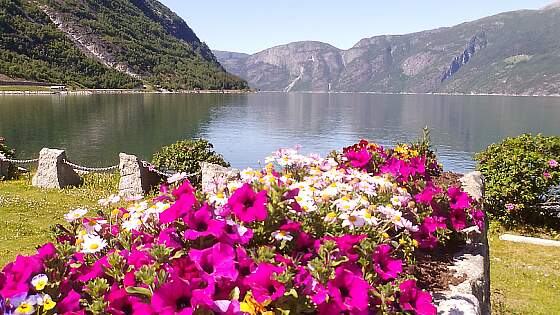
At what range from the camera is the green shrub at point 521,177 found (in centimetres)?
1389

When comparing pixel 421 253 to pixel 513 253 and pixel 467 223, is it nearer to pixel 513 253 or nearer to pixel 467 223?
pixel 467 223

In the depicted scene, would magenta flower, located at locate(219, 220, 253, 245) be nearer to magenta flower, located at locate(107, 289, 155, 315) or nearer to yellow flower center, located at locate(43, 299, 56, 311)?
magenta flower, located at locate(107, 289, 155, 315)

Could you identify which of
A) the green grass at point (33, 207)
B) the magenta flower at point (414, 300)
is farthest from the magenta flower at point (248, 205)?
the green grass at point (33, 207)

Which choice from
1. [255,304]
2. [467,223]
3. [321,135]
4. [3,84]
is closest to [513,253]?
[467,223]

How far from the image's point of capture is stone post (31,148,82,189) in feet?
54.3

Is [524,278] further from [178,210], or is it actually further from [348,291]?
[178,210]

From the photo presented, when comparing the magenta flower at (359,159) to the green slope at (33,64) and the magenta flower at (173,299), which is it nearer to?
the magenta flower at (173,299)

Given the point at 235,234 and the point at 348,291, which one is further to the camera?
the point at 235,234

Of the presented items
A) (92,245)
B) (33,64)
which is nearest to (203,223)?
(92,245)

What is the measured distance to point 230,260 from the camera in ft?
7.72

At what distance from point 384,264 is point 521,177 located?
12.8 m

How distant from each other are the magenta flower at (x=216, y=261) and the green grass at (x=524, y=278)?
23.2ft

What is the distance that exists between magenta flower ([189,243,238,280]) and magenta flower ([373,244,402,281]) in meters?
0.93

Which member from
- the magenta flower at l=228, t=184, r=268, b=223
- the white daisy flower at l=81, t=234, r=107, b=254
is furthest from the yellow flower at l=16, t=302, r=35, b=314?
the magenta flower at l=228, t=184, r=268, b=223
